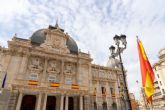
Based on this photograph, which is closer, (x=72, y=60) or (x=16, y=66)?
(x=16, y=66)

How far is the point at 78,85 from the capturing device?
29656 mm

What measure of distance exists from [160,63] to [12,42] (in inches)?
2050

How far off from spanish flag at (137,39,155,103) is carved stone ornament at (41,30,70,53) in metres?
22.3

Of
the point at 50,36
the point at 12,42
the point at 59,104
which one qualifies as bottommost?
the point at 59,104

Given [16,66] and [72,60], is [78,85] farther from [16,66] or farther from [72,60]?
[16,66]

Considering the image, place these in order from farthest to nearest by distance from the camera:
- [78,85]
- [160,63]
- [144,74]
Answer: [160,63], [78,85], [144,74]

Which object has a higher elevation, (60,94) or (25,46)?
(25,46)

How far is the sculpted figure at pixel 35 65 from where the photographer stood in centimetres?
2808

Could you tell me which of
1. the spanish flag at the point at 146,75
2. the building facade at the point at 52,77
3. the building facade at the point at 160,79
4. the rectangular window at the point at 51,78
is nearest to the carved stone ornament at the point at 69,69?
the building facade at the point at 52,77

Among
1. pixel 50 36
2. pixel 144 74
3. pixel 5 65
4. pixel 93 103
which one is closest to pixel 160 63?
pixel 93 103

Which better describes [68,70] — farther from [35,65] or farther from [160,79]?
[160,79]

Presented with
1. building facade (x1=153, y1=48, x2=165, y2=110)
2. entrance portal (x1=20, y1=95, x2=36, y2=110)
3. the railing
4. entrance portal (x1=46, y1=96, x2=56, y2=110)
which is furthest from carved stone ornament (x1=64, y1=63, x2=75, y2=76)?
building facade (x1=153, y1=48, x2=165, y2=110)

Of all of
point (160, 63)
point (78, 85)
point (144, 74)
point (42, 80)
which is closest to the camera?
point (144, 74)

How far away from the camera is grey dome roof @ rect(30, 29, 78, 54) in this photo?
106 feet
